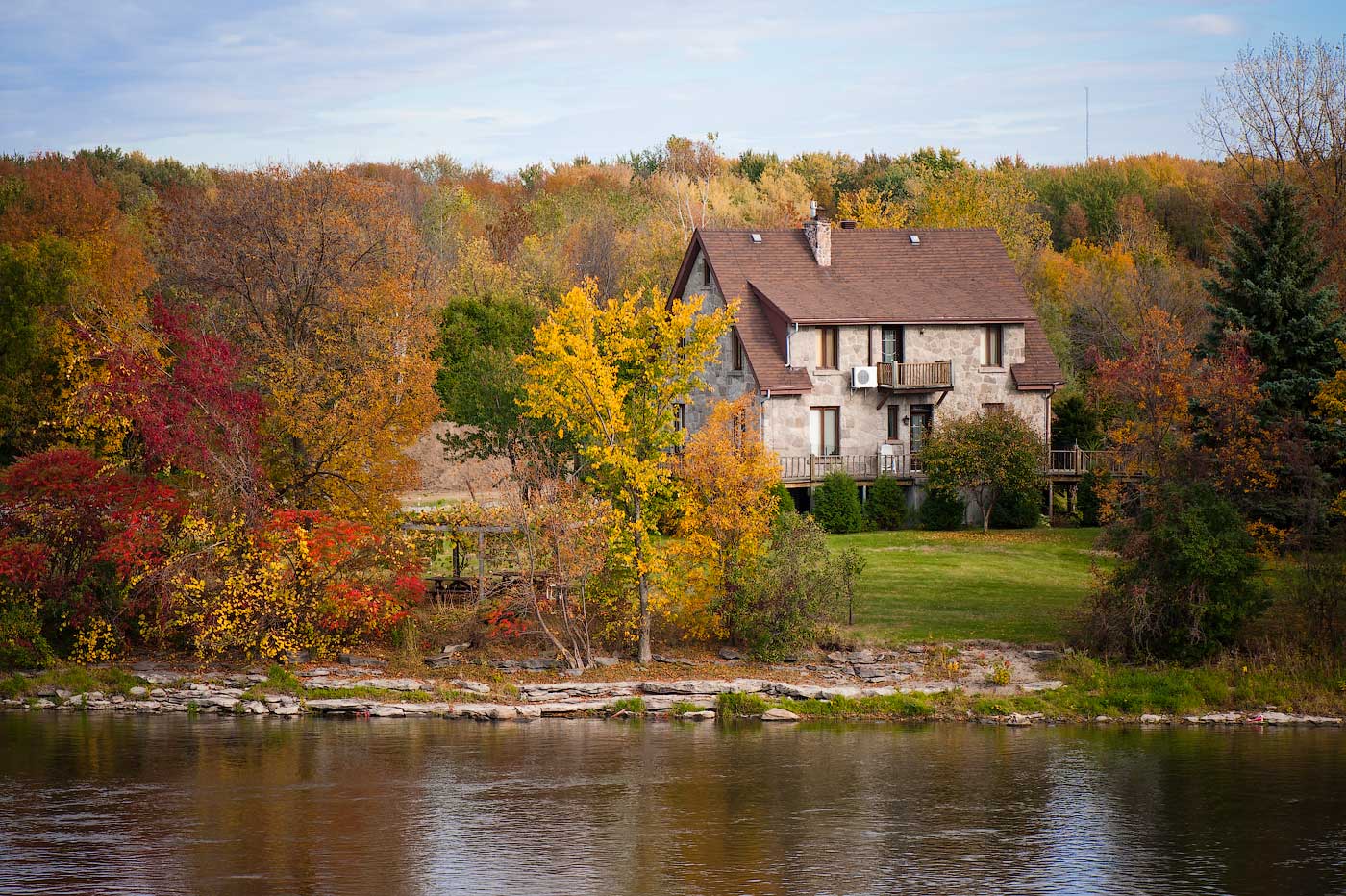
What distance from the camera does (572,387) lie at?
3216 cm

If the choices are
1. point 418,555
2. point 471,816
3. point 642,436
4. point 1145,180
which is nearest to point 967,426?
point 642,436

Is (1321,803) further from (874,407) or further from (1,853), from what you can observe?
(874,407)

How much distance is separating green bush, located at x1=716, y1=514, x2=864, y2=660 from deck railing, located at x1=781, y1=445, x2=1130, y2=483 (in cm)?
1687

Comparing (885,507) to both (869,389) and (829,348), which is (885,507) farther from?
(829,348)

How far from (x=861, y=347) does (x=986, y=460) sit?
7044 millimetres

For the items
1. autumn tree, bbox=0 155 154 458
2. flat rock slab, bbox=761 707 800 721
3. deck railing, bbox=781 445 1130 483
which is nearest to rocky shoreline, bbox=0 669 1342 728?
flat rock slab, bbox=761 707 800 721

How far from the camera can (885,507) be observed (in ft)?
162

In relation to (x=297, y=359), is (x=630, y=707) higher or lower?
lower

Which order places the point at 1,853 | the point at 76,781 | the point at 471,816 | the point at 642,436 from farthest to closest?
the point at 642,436 → the point at 76,781 → the point at 471,816 → the point at 1,853

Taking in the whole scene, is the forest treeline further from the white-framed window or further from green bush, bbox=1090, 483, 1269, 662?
the white-framed window


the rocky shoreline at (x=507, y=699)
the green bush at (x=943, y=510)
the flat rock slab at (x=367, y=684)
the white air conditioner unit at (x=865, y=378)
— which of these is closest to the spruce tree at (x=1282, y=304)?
the rocky shoreline at (x=507, y=699)

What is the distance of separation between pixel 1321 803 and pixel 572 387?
668 inches

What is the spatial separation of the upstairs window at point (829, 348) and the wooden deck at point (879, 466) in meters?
3.29

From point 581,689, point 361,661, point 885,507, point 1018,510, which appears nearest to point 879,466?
point 885,507
